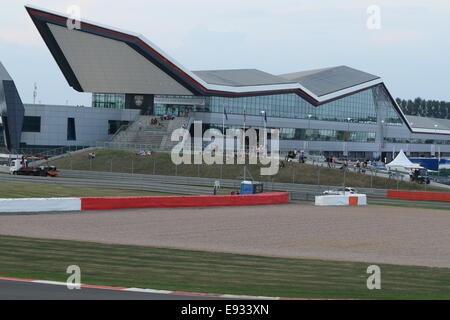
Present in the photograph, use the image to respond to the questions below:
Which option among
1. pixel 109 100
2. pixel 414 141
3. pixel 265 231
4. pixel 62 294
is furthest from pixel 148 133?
pixel 62 294

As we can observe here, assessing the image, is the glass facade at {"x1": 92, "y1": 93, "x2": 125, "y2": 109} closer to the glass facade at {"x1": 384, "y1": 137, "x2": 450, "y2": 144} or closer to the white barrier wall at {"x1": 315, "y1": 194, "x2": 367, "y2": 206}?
the white barrier wall at {"x1": 315, "y1": 194, "x2": 367, "y2": 206}

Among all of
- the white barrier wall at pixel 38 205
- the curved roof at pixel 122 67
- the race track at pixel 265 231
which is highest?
the curved roof at pixel 122 67

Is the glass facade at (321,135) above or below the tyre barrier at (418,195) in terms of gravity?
above

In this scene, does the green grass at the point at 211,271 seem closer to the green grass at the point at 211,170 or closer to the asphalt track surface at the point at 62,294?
the asphalt track surface at the point at 62,294

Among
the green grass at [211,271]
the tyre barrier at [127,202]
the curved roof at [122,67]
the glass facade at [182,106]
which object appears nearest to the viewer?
the green grass at [211,271]

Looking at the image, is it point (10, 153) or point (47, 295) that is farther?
point (10, 153)

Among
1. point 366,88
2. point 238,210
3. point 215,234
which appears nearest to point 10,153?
point 238,210

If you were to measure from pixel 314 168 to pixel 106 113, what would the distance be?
39.1m

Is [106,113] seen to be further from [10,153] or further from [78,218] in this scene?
[78,218]

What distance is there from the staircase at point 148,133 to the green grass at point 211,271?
65224mm

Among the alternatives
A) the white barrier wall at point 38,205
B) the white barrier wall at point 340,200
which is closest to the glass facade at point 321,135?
the white barrier wall at point 340,200

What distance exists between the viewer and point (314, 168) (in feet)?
222

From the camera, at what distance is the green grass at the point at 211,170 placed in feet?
211

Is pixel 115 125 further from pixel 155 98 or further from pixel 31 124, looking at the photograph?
pixel 31 124
